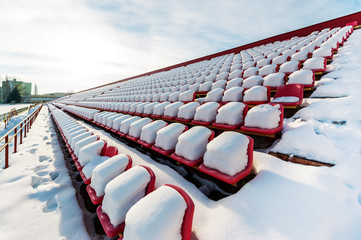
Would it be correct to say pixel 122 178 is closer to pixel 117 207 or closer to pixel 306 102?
pixel 117 207

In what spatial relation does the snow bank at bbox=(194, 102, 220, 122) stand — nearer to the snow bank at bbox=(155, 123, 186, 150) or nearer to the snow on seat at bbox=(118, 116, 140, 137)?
the snow bank at bbox=(155, 123, 186, 150)

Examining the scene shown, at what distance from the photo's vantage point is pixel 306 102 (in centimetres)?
200

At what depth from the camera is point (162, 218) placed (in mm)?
746

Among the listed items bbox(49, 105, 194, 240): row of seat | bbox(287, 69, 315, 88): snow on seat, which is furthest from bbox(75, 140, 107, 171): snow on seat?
bbox(287, 69, 315, 88): snow on seat

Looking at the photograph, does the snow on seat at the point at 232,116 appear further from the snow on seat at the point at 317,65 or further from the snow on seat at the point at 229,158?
the snow on seat at the point at 317,65

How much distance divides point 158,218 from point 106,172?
28.0 inches

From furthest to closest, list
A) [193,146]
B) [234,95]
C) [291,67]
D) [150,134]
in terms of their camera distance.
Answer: [291,67] → [234,95] → [150,134] → [193,146]

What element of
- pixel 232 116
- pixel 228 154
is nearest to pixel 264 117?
pixel 232 116

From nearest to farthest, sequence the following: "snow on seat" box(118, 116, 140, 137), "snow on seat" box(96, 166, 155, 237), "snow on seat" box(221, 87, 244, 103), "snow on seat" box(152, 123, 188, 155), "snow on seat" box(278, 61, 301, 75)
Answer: "snow on seat" box(96, 166, 155, 237)
"snow on seat" box(152, 123, 188, 155)
"snow on seat" box(221, 87, 244, 103)
"snow on seat" box(118, 116, 140, 137)
"snow on seat" box(278, 61, 301, 75)

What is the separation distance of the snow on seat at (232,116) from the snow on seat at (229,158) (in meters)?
0.50

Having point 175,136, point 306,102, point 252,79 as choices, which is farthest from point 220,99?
point 175,136

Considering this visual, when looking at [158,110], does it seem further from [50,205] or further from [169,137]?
[50,205]

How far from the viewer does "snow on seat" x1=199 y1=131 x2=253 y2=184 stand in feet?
3.53

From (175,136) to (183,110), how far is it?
0.79m
